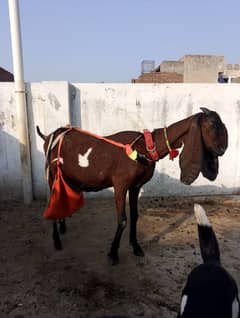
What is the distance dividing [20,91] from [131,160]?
2810 mm

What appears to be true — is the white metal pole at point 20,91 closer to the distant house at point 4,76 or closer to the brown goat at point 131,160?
the brown goat at point 131,160

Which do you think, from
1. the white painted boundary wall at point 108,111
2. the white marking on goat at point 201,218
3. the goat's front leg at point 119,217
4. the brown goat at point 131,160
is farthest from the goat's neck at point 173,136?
the white painted boundary wall at point 108,111

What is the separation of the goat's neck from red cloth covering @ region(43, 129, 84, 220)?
1.16 meters

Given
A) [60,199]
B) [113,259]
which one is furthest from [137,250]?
[60,199]

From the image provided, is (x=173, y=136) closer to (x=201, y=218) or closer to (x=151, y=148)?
(x=151, y=148)

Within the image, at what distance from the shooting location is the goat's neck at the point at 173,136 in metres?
3.20

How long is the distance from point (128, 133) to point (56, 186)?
1035mm

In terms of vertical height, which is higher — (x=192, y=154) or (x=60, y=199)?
(x=192, y=154)

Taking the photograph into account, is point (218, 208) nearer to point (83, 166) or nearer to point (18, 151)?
point (83, 166)

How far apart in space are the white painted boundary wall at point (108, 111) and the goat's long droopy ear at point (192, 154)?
2750 mm

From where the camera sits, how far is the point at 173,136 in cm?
328

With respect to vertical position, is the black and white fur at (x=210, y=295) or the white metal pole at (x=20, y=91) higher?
the white metal pole at (x=20, y=91)

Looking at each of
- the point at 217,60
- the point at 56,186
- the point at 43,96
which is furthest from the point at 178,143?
the point at 217,60

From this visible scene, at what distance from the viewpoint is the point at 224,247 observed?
4020 mm
